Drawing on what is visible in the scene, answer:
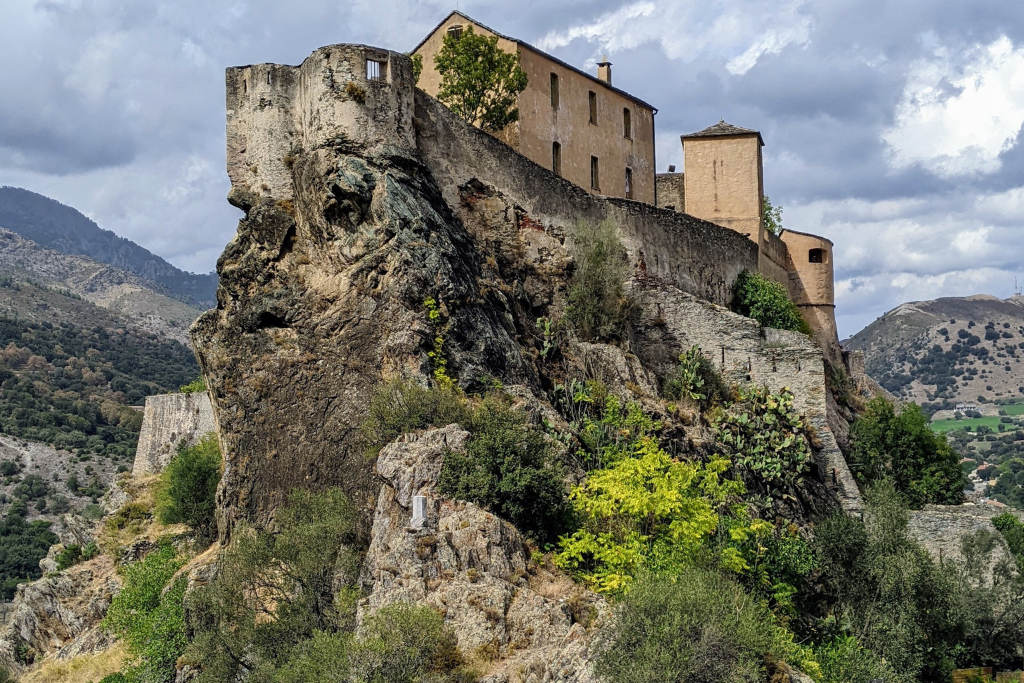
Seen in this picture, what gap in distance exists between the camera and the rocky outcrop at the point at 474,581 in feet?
62.0

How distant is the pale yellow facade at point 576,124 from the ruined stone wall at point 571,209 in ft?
14.1

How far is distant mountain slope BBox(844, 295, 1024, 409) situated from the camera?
167 meters

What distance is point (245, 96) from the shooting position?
29625 mm

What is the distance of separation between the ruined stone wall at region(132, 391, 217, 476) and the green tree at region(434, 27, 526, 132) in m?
13.3

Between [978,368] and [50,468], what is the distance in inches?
5083

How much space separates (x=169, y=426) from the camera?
4212cm

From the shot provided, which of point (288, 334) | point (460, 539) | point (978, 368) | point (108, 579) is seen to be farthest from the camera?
point (978, 368)

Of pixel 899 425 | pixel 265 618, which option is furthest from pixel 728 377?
pixel 265 618

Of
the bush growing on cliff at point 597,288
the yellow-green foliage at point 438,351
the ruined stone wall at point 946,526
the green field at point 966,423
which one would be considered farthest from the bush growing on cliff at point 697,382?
the green field at point 966,423

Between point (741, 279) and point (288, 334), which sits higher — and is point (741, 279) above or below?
above

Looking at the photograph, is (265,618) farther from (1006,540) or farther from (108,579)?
(1006,540)

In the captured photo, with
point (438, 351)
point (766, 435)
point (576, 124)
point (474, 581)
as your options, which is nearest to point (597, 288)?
point (766, 435)

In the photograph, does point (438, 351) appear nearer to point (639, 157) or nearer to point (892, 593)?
point (892, 593)

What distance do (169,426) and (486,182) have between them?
56.0 ft
